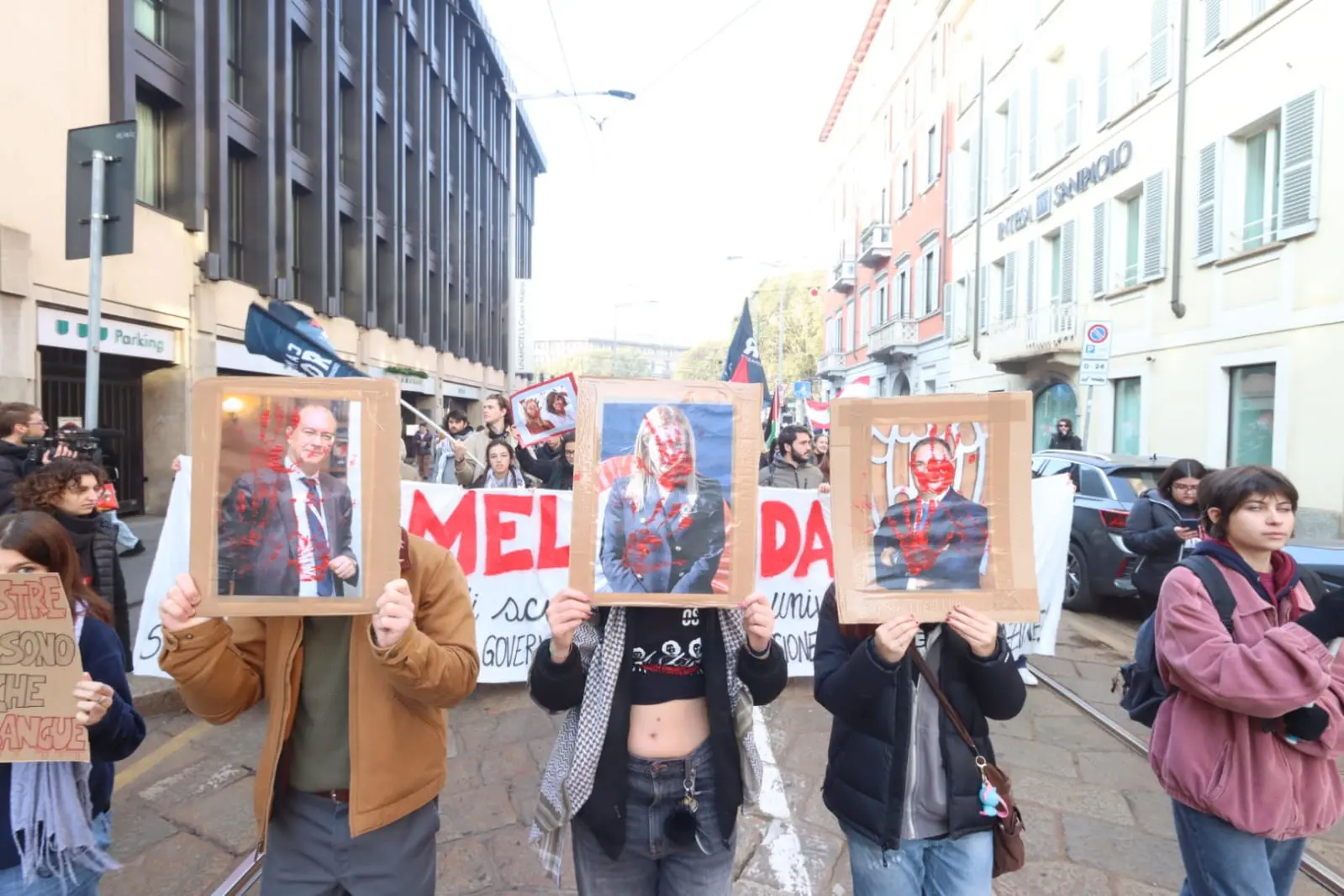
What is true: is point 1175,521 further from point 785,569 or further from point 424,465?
point 424,465

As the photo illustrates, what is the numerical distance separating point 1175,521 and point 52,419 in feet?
43.0

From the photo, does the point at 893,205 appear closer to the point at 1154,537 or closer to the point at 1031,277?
the point at 1031,277

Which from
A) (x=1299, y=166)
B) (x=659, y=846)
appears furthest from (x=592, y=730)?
(x=1299, y=166)

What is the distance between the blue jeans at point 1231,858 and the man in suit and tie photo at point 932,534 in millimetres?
1152

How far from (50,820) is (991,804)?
7.64 feet

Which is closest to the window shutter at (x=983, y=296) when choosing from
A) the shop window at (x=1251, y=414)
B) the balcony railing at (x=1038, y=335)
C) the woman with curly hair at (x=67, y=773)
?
the balcony railing at (x=1038, y=335)

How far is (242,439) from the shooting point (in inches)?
71.4

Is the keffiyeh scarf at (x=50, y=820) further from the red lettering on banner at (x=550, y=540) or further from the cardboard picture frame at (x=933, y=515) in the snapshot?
the red lettering on banner at (x=550, y=540)

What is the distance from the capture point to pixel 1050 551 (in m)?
5.89

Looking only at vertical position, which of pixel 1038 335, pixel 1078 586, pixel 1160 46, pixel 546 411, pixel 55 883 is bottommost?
pixel 1078 586

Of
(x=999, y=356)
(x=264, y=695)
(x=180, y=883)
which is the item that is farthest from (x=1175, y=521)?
(x=999, y=356)

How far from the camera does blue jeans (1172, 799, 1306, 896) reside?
2.27 metres

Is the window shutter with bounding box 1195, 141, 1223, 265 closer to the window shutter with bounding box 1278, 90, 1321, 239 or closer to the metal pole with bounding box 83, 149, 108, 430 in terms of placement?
the window shutter with bounding box 1278, 90, 1321, 239

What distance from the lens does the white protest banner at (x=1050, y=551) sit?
19.2 feet
